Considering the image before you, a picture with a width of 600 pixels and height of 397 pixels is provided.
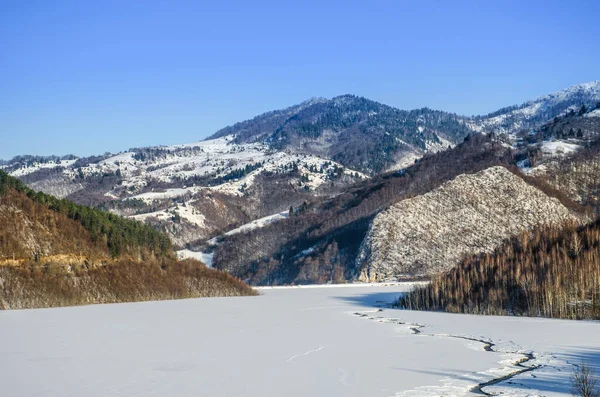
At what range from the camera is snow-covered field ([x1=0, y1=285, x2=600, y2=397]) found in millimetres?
16719

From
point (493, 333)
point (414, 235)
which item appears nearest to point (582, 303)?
point (493, 333)

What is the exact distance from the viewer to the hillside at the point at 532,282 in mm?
39312

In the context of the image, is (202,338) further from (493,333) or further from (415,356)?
(493,333)

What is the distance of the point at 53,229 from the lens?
66688 mm

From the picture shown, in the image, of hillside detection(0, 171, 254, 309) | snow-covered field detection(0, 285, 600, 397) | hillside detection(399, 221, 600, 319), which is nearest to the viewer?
snow-covered field detection(0, 285, 600, 397)

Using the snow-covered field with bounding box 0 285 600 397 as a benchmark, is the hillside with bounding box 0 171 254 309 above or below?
above

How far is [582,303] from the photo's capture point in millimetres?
38094

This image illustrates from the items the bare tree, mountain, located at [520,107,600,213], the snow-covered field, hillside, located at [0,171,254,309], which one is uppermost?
mountain, located at [520,107,600,213]

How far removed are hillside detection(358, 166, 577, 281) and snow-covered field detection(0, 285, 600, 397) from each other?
65563 millimetres

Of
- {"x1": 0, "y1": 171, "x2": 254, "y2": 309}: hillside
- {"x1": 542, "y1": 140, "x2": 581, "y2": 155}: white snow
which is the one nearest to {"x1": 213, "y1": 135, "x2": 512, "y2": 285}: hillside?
{"x1": 542, "y1": 140, "x2": 581, "y2": 155}: white snow

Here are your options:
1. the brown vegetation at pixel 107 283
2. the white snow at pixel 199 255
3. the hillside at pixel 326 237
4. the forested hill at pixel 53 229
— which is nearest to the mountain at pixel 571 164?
the hillside at pixel 326 237

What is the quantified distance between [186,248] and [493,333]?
571ft

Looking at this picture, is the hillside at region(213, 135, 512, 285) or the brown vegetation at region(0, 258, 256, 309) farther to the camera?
the hillside at region(213, 135, 512, 285)

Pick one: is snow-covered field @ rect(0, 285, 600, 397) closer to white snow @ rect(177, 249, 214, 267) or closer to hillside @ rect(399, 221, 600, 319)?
→ hillside @ rect(399, 221, 600, 319)
